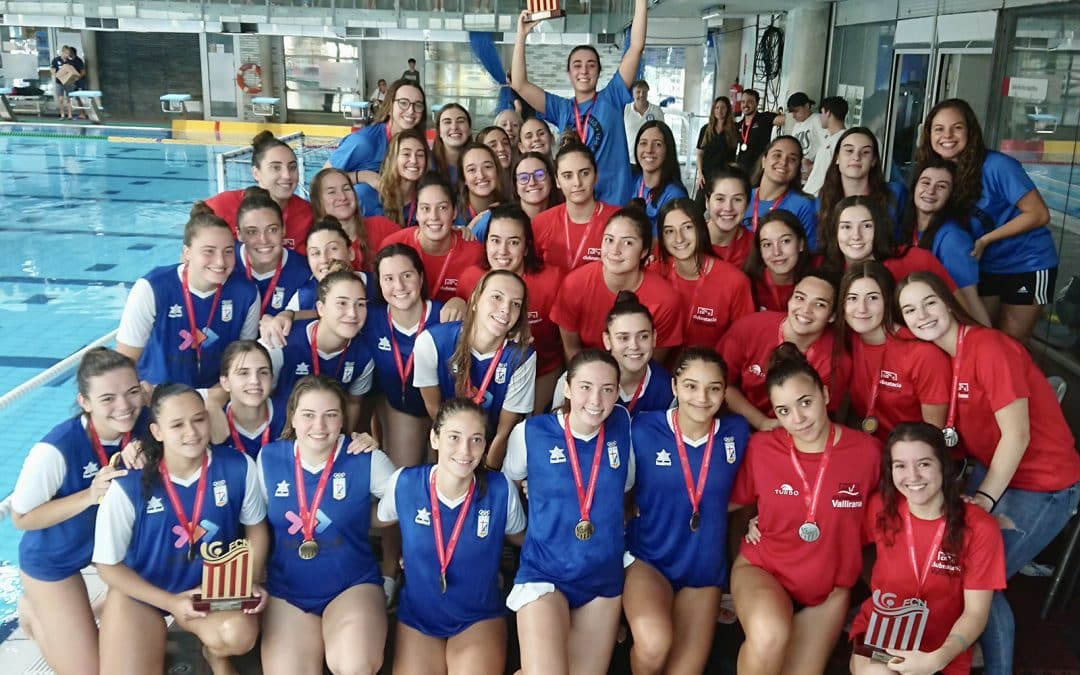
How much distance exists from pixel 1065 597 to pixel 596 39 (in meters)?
11.8

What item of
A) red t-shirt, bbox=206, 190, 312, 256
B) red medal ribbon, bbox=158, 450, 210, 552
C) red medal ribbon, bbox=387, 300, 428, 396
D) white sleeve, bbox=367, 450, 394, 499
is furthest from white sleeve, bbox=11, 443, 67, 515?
red t-shirt, bbox=206, 190, 312, 256

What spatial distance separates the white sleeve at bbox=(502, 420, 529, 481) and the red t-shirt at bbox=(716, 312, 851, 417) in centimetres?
86

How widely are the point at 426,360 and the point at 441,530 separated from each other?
742mm

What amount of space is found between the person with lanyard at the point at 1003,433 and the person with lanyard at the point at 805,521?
389 millimetres

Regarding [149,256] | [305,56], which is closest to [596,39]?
[149,256]

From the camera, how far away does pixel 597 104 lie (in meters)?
5.19

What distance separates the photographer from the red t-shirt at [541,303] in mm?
3795

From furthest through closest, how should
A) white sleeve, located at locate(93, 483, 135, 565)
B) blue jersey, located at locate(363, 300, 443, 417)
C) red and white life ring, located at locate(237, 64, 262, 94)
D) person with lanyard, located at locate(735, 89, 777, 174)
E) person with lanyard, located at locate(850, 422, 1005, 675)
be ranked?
1. red and white life ring, located at locate(237, 64, 262, 94)
2. person with lanyard, located at locate(735, 89, 777, 174)
3. blue jersey, located at locate(363, 300, 443, 417)
4. white sleeve, located at locate(93, 483, 135, 565)
5. person with lanyard, located at locate(850, 422, 1005, 675)

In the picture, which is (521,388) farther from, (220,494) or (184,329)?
(184,329)

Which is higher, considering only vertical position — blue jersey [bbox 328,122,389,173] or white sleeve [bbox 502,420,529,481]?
blue jersey [bbox 328,122,389,173]

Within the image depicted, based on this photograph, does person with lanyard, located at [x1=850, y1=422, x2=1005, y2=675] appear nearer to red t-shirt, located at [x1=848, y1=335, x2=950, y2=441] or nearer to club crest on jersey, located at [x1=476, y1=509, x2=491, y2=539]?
red t-shirt, located at [x1=848, y1=335, x2=950, y2=441]

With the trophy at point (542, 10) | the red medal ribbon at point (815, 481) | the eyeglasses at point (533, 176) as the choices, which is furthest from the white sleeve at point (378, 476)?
the trophy at point (542, 10)

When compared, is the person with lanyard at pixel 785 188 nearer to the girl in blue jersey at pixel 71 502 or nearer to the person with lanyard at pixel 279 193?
the person with lanyard at pixel 279 193

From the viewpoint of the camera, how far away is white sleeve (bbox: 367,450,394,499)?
3039 millimetres
